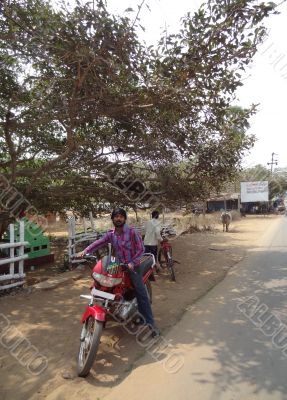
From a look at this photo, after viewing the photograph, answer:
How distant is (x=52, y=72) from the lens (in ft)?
24.6

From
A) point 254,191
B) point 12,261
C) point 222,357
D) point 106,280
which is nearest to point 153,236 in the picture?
point 12,261

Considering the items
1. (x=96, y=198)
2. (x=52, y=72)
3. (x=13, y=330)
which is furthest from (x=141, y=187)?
(x=13, y=330)

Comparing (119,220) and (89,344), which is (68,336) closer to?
(89,344)

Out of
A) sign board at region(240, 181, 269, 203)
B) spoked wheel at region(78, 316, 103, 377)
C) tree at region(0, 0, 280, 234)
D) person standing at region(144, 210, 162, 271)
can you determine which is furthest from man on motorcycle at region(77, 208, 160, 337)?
sign board at region(240, 181, 269, 203)

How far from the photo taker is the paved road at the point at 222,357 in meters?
3.67

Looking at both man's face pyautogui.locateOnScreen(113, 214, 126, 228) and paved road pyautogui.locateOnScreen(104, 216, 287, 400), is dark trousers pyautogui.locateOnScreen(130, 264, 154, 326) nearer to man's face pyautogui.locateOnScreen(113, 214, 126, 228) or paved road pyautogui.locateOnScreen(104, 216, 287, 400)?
paved road pyautogui.locateOnScreen(104, 216, 287, 400)

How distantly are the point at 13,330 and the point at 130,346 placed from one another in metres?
1.86

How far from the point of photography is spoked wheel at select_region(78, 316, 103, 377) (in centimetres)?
400

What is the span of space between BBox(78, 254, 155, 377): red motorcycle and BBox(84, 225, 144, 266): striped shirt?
8.3 inches

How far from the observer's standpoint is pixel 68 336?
527 centimetres

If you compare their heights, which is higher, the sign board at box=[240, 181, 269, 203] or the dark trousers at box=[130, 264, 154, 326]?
the sign board at box=[240, 181, 269, 203]

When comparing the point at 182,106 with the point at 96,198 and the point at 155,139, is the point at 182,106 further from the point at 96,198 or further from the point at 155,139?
the point at 96,198

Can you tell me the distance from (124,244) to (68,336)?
155 cm

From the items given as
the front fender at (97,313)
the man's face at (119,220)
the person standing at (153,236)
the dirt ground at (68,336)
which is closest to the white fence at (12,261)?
the dirt ground at (68,336)
